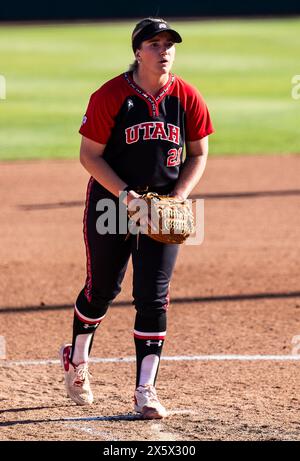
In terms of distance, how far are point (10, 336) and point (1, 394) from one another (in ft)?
3.93

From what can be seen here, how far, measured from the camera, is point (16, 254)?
9.04 metres

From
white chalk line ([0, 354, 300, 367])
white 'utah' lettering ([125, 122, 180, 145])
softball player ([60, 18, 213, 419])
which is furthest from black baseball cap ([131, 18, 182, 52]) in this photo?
white chalk line ([0, 354, 300, 367])

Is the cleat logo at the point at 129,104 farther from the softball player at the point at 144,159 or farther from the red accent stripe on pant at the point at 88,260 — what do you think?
the red accent stripe on pant at the point at 88,260

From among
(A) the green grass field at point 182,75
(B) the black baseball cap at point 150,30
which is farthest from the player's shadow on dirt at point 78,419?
(A) the green grass field at point 182,75

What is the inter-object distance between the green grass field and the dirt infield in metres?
3.22

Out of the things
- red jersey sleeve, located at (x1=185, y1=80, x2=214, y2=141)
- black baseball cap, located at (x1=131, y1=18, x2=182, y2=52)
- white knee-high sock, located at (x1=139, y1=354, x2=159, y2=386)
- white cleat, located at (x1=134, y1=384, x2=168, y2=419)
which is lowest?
white cleat, located at (x1=134, y1=384, x2=168, y2=419)

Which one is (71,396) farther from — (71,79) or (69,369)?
(71,79)

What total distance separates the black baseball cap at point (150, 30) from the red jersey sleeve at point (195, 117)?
31 centimetres

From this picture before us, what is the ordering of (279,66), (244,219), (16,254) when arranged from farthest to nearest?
(279,66)
(244,219)
(16,254)

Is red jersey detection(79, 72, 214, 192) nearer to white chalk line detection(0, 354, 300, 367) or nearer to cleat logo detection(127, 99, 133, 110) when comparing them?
cleat logo detection(127, 99, 133, 110)

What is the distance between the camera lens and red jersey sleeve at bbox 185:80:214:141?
5.27 m

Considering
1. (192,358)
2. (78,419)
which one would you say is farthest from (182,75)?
(78,419)

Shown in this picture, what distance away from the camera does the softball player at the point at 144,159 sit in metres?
5.13
